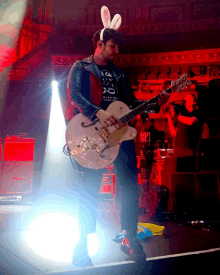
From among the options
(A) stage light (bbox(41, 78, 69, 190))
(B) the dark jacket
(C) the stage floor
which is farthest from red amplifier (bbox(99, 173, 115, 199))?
(B) the dark jacket

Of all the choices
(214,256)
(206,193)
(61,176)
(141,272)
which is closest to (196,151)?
(206,193)

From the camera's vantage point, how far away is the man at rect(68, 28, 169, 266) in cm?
154

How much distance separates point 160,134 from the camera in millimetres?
5516

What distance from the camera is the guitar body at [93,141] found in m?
1.53

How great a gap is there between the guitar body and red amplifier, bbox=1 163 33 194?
4276 mm

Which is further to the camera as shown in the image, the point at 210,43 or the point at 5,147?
the point at 210,43

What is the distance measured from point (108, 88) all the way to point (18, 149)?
4.47m

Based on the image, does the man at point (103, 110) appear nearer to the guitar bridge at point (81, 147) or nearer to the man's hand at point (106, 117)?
the man's hand at point (106, 117)

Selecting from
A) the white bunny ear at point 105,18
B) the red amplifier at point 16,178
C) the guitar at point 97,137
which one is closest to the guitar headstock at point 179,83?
the guitar at point 97,137

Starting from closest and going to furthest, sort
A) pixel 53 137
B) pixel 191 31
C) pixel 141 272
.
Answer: pixel 141 272 < pixel 53 137 < pixel 191 31

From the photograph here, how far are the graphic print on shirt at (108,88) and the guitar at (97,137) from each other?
0.29 ft

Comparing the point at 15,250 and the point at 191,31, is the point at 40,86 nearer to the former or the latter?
the point at 191,31

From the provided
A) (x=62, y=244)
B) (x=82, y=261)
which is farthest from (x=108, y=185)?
(x=82, y=261)

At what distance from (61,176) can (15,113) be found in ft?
7.37
